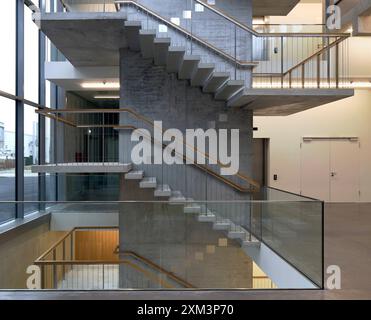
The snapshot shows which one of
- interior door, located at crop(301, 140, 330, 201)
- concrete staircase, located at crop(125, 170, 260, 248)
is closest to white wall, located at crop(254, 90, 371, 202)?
interior door, located at crop(301, 140, 330, 201)

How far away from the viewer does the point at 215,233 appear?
605cm

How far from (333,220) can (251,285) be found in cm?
506

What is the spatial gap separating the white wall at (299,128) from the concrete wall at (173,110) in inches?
125

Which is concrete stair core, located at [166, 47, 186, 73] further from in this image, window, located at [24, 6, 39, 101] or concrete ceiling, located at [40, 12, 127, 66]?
window, located at [24, 6, 39, 101]

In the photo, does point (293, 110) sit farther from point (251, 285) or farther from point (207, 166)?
point (251, 285)

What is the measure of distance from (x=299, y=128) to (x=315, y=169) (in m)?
1.51

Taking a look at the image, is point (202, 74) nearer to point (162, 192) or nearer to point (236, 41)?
point (236, 41)

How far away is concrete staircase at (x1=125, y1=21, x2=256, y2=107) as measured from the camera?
7492 mm

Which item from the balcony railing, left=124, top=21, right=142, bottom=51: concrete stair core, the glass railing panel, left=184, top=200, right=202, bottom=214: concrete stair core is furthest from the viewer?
the balcony railing

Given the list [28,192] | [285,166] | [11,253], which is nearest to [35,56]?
[28,192]

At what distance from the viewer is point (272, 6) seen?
961 centimetres

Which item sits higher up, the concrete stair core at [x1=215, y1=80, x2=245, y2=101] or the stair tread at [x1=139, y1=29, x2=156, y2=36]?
the stair tread at [x1=139, y1=29, x2=156, y2=36]

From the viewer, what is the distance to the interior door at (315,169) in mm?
12367

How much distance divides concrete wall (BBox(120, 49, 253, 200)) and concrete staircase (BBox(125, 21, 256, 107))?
28 cm
